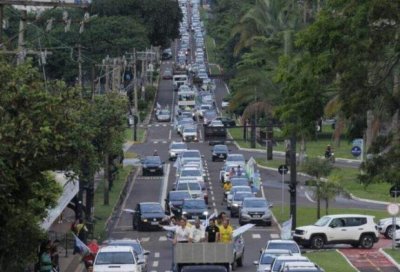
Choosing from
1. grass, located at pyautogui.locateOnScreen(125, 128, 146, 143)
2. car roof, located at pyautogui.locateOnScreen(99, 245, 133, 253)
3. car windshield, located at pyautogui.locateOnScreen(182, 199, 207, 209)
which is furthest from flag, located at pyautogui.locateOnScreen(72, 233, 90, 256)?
grass, located at pyautogui.locateOnScreen(125, 128, 146, 143)

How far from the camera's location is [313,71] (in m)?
36.2

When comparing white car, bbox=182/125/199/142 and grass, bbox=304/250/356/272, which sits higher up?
grass, bbox=304/250/356/272

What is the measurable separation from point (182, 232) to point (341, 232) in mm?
20453

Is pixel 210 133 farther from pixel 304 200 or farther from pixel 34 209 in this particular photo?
pixel 34 209

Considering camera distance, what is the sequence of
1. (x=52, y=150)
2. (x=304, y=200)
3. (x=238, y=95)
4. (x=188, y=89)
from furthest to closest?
(x=188, y=89)
(x=238, y=95)
(x=304, y=200)
(x=52, y=150)

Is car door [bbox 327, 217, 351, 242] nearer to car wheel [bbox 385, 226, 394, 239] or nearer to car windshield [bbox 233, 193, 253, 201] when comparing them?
car wheel [bbox 385, 226, 394, 239]

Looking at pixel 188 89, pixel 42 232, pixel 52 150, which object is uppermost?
pixel 52 150

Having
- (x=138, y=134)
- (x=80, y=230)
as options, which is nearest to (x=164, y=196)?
(x=80, y=230)

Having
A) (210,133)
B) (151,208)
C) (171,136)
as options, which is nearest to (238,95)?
(210,133)

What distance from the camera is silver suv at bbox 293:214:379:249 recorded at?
56656 millimetres

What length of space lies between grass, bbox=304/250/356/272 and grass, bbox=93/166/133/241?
32.3 ft

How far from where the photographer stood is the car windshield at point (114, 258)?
42.8 m

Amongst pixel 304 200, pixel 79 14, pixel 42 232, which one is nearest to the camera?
pixel 42 232

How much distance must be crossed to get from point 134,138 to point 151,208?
168 feet
